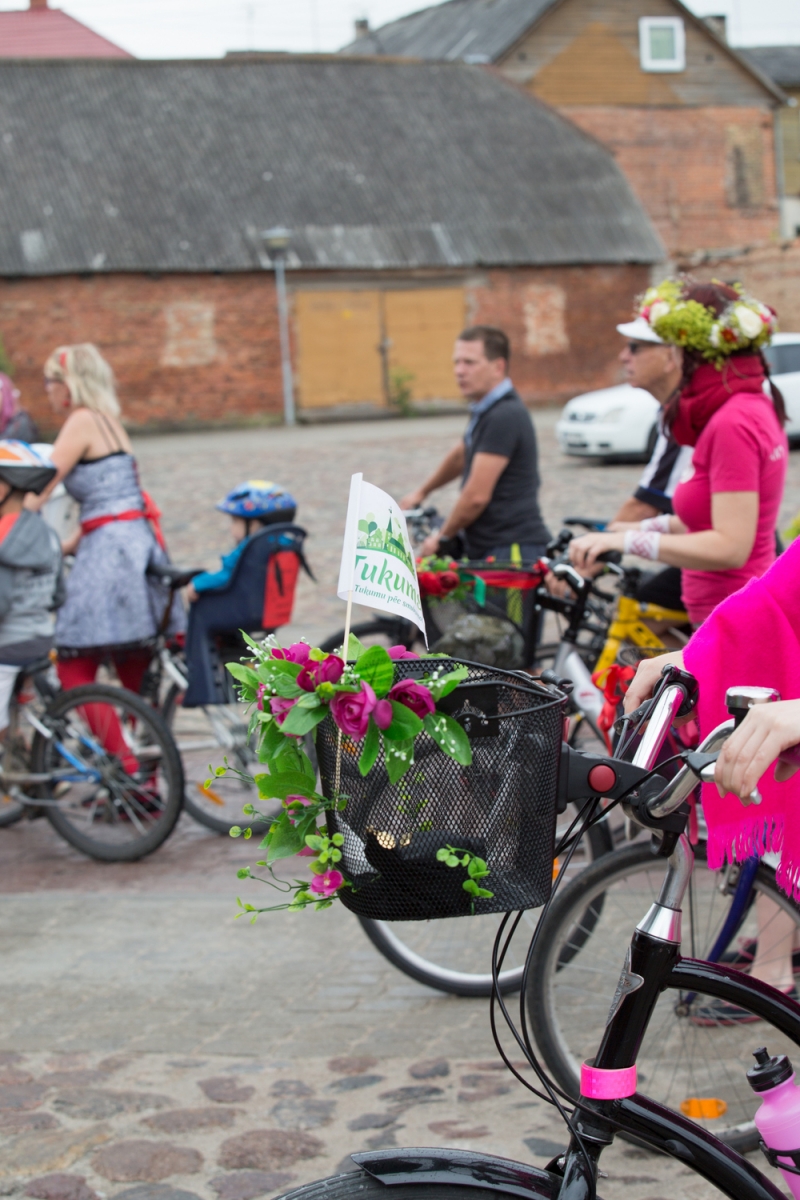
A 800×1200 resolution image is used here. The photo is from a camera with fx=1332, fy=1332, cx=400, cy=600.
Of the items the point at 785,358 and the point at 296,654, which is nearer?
the point at 296,654

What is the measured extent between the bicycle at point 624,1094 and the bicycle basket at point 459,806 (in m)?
0.08

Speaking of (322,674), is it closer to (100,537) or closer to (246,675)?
(246,675)

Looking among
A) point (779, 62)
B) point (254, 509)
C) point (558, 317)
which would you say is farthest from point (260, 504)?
point (779, 62)

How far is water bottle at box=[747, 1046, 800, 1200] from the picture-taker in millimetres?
1966

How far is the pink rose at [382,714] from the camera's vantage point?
1.71 m

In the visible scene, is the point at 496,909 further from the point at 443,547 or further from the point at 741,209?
the point at 741,209

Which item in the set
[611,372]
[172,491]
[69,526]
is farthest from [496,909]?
[611,372]

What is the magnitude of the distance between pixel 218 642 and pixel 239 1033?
7.08ft

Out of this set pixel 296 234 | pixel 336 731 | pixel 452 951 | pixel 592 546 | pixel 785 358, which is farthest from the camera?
pixel 296 234

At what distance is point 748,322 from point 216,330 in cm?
2850

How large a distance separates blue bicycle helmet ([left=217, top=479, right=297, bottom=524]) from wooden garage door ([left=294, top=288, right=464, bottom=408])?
26.7 m

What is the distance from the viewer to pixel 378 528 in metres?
1.93

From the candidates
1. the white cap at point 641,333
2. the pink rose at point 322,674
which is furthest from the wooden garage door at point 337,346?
the pink rose at point 322,674

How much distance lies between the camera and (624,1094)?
1869 millimetres
